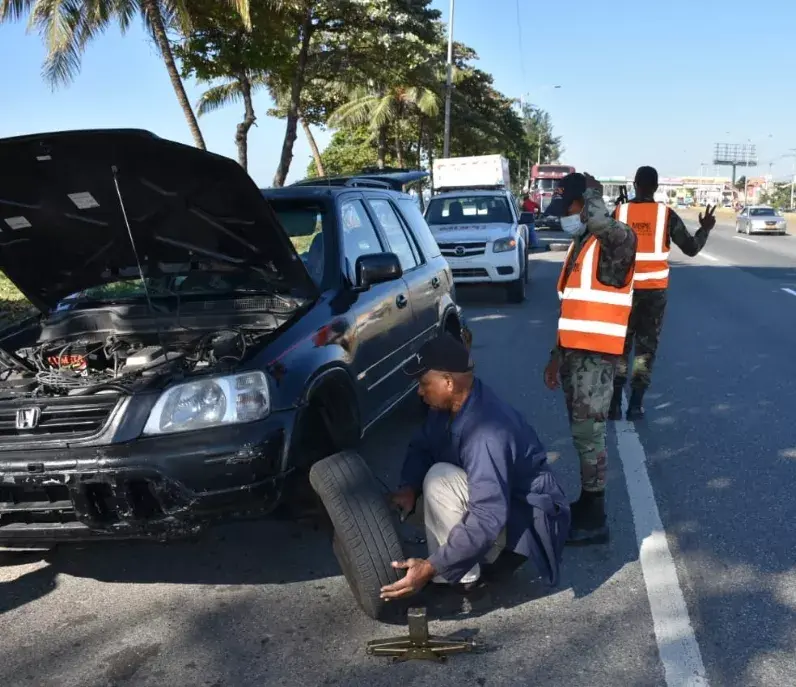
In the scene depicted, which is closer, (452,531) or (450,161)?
(452,531)

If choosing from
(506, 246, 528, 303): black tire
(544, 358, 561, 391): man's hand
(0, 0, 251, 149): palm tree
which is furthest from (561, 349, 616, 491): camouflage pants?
(0, 0, 251, 149): palm tree

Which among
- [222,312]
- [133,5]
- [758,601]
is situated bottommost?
[758,601]

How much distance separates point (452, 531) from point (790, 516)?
7.43 ft

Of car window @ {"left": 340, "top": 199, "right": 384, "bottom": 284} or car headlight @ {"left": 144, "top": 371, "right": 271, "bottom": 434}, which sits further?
car window @ {"left": 340, "top": 199, "right": 384, "bottom": 284}

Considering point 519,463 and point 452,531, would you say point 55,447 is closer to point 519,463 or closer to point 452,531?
point 452,531

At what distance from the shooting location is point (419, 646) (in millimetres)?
3234

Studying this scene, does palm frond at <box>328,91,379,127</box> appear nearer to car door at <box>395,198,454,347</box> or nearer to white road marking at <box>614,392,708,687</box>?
car door at <box>395,198,454,347</box>

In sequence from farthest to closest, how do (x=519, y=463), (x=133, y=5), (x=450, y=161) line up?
(x=450, y=161), (x=133, y=5), (x=519, y=463)

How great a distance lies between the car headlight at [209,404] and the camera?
135 inches

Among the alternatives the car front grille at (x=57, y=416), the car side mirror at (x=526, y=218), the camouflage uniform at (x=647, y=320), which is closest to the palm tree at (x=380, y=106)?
the car side mirror at (x=526, y=218)

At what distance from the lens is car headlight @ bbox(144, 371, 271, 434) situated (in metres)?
3.43

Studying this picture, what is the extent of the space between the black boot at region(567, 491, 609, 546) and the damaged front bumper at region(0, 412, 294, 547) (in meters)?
1.69

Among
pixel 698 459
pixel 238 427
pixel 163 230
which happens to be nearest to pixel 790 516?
pixel 698 459

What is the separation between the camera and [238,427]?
348cm
